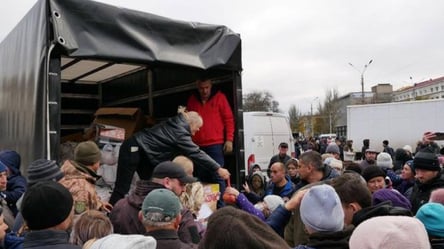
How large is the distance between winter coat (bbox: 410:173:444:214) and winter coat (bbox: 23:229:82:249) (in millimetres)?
3556

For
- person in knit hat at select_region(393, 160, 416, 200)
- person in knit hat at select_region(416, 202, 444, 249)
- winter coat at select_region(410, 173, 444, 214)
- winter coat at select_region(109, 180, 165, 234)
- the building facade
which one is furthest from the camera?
the building facade

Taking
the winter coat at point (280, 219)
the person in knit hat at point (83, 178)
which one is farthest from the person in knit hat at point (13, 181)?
the winter coat at point (280, 219)

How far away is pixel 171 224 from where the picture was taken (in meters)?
2.60

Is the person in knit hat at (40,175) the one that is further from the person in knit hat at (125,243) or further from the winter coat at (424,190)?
the winter coat at (424,190)

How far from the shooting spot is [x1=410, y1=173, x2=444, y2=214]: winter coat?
447 cm

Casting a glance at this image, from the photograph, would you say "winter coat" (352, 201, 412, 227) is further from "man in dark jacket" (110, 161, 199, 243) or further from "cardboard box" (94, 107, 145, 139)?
"cardboard box" (94, 107, 145, 139)

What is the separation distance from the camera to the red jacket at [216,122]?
5.31 meters

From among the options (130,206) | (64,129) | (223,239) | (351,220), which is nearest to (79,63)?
(64,129)

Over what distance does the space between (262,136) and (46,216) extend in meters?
9.22

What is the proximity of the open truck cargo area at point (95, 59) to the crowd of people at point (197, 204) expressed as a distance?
34 centimetres

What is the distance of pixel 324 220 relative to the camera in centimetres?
236

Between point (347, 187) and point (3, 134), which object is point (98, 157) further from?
point (3, 134)

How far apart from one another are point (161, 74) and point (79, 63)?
112 centimetres

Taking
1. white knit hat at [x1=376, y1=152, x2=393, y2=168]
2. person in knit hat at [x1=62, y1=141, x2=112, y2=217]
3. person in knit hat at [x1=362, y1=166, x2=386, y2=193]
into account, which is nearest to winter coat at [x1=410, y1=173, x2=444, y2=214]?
person in knit hat at [x1=362, y1=166, x2=386, y2=193]
